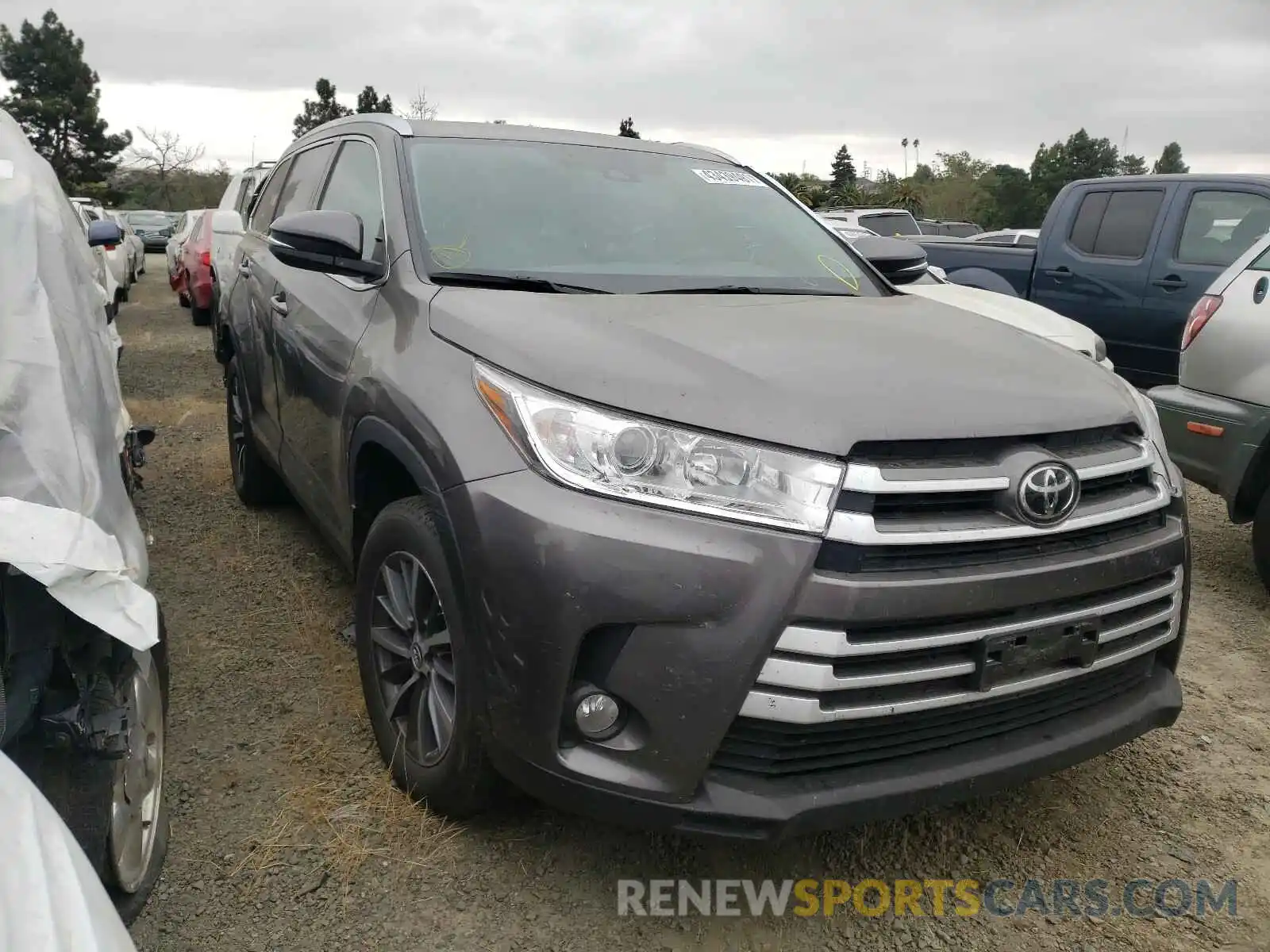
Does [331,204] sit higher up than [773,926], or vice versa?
[331,204]

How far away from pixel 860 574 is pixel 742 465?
309 millimetres

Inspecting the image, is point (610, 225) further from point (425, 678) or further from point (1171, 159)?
point (1171, 159)

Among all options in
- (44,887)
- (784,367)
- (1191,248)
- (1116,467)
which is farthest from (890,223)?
(44,887)

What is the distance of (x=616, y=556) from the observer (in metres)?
1.90

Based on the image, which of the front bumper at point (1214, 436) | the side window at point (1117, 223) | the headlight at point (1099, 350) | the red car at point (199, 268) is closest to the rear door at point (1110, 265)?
the side window at point (1117, 223)

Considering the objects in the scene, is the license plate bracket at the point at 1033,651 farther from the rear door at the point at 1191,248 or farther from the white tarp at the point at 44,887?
the rear door at the point at 1191,248

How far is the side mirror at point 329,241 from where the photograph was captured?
283cm

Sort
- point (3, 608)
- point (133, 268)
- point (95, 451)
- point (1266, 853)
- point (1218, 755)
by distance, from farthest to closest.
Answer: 1. point (133, 268)
2. point (1218, 755)
3. point (1266, 853)
4. point (95, 451)
5. point (3, 608)

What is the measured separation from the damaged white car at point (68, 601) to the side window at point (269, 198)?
77.6 inches

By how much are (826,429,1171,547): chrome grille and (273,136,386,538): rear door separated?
157 cm

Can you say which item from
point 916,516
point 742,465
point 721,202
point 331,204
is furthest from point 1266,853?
point 331,204

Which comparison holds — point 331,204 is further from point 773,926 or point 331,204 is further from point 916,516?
point 773,926

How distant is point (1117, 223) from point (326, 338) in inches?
259

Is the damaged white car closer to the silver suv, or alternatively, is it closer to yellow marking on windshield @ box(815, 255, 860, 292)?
yellow marking on windshield @ box(815, 255, 860, 292)
